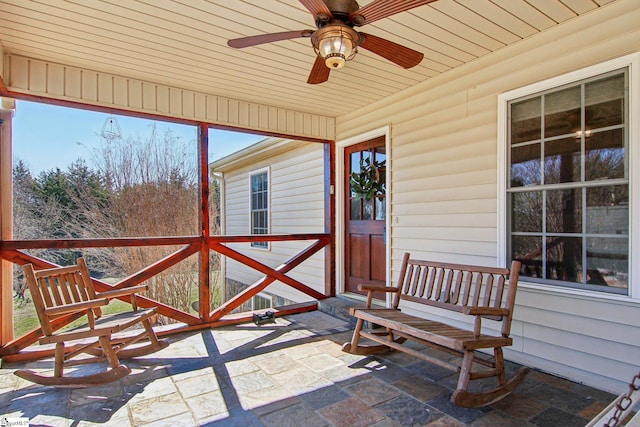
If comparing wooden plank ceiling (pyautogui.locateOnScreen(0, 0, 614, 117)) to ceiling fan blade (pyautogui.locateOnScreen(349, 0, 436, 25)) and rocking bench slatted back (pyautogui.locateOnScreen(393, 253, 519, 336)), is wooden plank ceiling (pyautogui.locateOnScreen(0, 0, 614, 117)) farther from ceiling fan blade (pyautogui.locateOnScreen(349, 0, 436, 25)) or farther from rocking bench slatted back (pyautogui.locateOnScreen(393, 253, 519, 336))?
rocking bench slatted back (pyautogui.locateOnScreen(393, 253, 519, 336))

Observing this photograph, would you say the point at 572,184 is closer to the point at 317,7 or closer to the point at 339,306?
the point at 317,7

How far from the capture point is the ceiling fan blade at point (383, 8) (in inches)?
67.3

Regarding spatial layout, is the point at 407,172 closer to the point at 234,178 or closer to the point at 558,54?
the point at 558,54

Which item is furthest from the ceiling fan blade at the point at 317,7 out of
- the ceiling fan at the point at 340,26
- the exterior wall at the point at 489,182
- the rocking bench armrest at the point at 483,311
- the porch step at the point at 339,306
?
the porch step at the point at 339,306

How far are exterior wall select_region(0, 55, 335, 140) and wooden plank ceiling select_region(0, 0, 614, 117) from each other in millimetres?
104

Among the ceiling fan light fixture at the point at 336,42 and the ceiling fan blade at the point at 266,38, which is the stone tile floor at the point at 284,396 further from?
the ceiling fan blade at the point at 266,38

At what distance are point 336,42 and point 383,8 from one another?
29cm

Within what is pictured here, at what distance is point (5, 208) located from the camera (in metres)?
2.97

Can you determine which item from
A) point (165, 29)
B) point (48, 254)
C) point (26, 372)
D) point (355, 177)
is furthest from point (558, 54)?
point (48, 254)

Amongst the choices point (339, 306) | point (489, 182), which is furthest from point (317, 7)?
point (339, 306)

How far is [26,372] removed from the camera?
249 centimetres

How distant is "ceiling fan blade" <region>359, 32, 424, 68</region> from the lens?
2082mm

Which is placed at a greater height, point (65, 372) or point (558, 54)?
point (558, 54)

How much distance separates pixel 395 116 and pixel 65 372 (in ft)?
12.4
